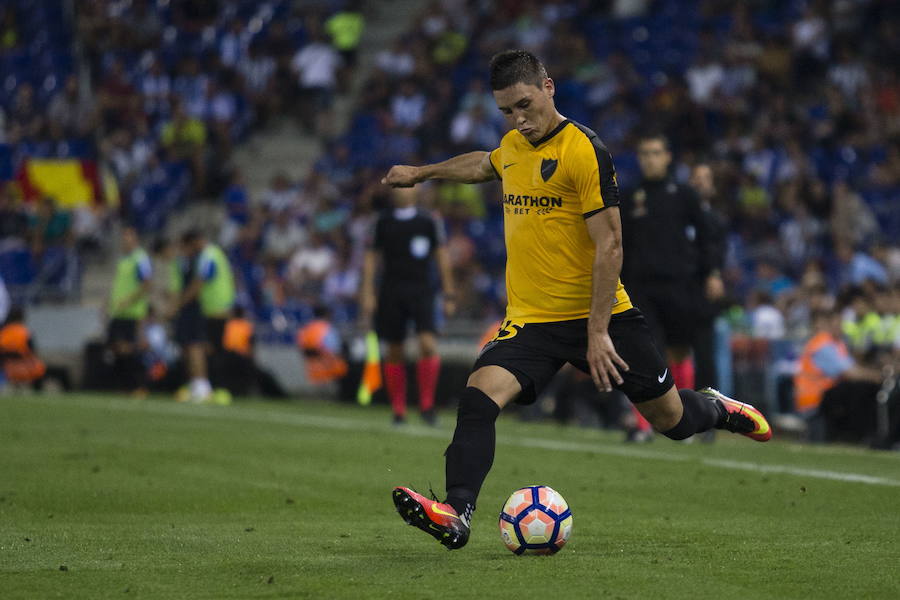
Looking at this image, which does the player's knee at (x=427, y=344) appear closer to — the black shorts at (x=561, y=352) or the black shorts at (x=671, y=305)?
the black shorts at (x=671, y=305)

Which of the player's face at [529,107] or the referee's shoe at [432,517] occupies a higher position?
the player's face at [529,107]

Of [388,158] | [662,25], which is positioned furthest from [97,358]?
[662,25]

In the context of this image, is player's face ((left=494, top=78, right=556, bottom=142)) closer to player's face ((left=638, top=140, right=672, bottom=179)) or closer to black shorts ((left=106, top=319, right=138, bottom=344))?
player's face ((left=638, top=140, right=672, bottom=179))

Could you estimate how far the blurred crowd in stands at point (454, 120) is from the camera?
18.9m

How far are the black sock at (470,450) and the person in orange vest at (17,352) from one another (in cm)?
1480

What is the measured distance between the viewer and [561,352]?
21.2 feet

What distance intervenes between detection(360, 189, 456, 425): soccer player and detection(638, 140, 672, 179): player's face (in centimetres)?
297

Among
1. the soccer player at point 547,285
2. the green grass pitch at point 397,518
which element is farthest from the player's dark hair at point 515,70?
the green grass pitch at point 397,518

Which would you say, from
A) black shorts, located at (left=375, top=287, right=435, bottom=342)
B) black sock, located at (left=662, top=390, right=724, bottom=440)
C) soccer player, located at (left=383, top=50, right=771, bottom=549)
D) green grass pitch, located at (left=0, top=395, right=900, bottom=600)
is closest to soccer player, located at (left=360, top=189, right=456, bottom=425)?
black shorts, located at (left=375, top=287, right=435, bottom=342)

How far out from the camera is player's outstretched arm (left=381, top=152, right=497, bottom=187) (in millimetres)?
→ 6797

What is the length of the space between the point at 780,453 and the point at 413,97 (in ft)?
50.4

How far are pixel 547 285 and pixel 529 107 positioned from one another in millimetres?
783

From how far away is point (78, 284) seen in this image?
992 inches

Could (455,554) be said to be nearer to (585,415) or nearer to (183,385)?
(585,415)
